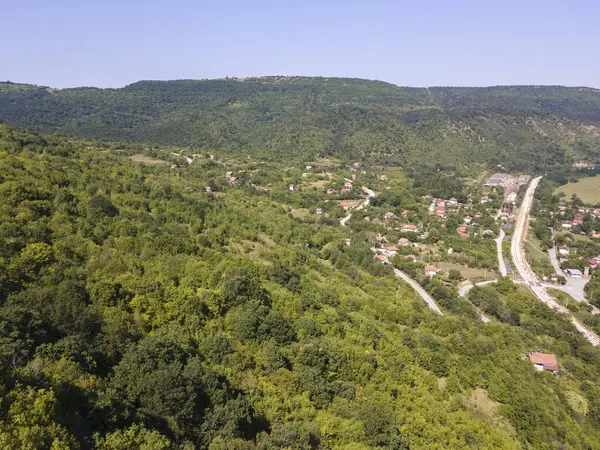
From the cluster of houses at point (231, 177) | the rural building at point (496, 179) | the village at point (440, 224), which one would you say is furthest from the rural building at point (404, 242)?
the rural building at point (496, 179)

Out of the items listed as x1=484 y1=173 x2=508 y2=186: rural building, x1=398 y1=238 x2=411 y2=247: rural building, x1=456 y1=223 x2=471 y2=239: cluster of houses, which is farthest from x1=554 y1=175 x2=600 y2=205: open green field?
x1=398 y1=238 x2=411 y2=247: rural building

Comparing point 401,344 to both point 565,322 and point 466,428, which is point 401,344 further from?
point 565,322

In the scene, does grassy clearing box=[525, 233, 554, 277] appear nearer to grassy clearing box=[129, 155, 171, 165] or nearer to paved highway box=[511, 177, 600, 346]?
paved highway box=[511, 177, 600, 346]

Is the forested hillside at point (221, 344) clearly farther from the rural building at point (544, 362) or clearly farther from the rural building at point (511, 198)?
the rural building at point (511, 198)

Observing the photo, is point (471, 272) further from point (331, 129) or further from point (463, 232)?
point (331, 129)

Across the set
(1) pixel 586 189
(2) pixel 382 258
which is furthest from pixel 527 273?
(1) pixel 586 189
